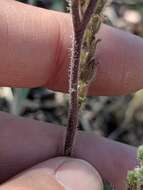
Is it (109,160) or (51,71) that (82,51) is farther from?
(109,160)

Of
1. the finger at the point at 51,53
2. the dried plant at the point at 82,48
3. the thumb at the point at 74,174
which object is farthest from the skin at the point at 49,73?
the dried plant at the point at 82,48

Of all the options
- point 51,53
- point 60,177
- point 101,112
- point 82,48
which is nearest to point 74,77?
point 82,48

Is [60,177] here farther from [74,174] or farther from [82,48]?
[82,48]

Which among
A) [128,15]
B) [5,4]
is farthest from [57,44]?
[128,15]

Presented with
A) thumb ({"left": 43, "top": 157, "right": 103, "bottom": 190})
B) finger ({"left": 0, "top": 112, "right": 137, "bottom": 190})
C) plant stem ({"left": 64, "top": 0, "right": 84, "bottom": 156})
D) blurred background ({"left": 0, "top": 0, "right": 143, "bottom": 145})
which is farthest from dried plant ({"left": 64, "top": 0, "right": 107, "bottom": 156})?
blurred background ({"left": 0, "top": 0, "right": 143, "bottom": 145})

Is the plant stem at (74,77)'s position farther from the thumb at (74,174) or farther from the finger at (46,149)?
the finger at (46,149)

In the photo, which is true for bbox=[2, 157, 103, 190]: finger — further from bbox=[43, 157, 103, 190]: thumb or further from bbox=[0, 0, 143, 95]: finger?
bbox=[0, 0, 143, 95]: finger
